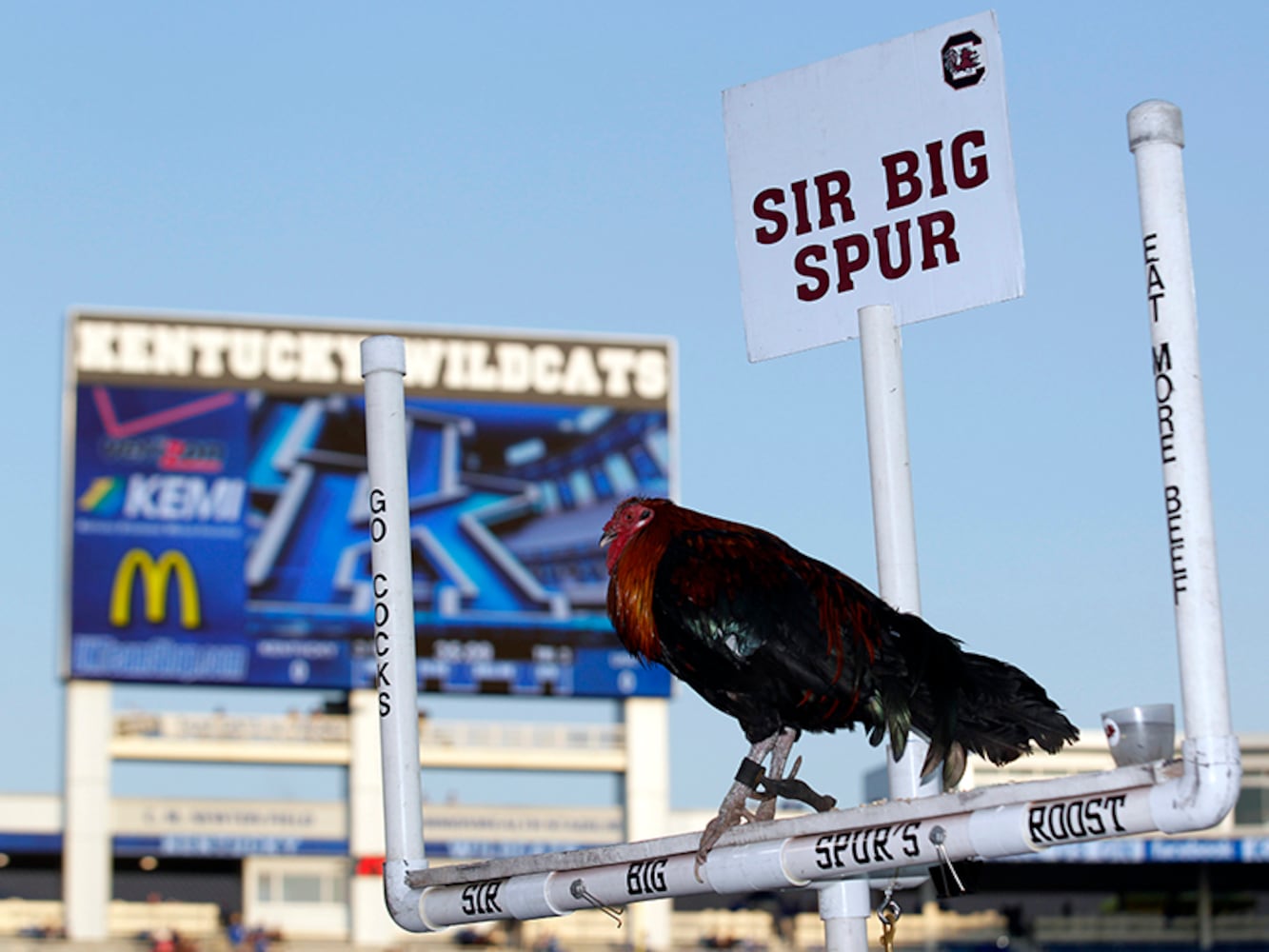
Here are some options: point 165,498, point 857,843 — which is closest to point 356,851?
point 165,498

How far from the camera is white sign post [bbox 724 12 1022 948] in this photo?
5027 millimetres

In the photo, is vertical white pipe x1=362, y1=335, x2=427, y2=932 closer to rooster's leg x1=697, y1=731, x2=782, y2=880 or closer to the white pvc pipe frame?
the white pvc pipe frame

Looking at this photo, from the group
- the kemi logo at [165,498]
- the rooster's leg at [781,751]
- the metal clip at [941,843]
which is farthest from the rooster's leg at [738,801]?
the kemi logo at [165,498]

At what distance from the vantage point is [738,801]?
15.7 feet

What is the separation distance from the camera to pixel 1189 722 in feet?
11.8

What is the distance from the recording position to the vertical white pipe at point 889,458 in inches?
202

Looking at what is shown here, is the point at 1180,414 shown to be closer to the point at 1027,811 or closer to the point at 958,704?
the point at 1027,811

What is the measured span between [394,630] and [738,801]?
1096mm

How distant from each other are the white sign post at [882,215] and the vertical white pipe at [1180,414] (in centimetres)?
112

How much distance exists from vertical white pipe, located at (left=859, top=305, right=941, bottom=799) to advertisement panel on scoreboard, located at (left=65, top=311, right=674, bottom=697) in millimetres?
34163

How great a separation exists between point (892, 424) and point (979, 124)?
0.77m

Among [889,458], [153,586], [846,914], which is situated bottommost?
[846,914]

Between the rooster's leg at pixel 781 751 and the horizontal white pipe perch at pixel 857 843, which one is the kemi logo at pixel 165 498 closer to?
the horizontal white pipe perch at pixel 857 843

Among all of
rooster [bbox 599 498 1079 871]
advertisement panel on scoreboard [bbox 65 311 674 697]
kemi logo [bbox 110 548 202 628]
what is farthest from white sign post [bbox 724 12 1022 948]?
kemi logo [bbox 110 548 202 628]
